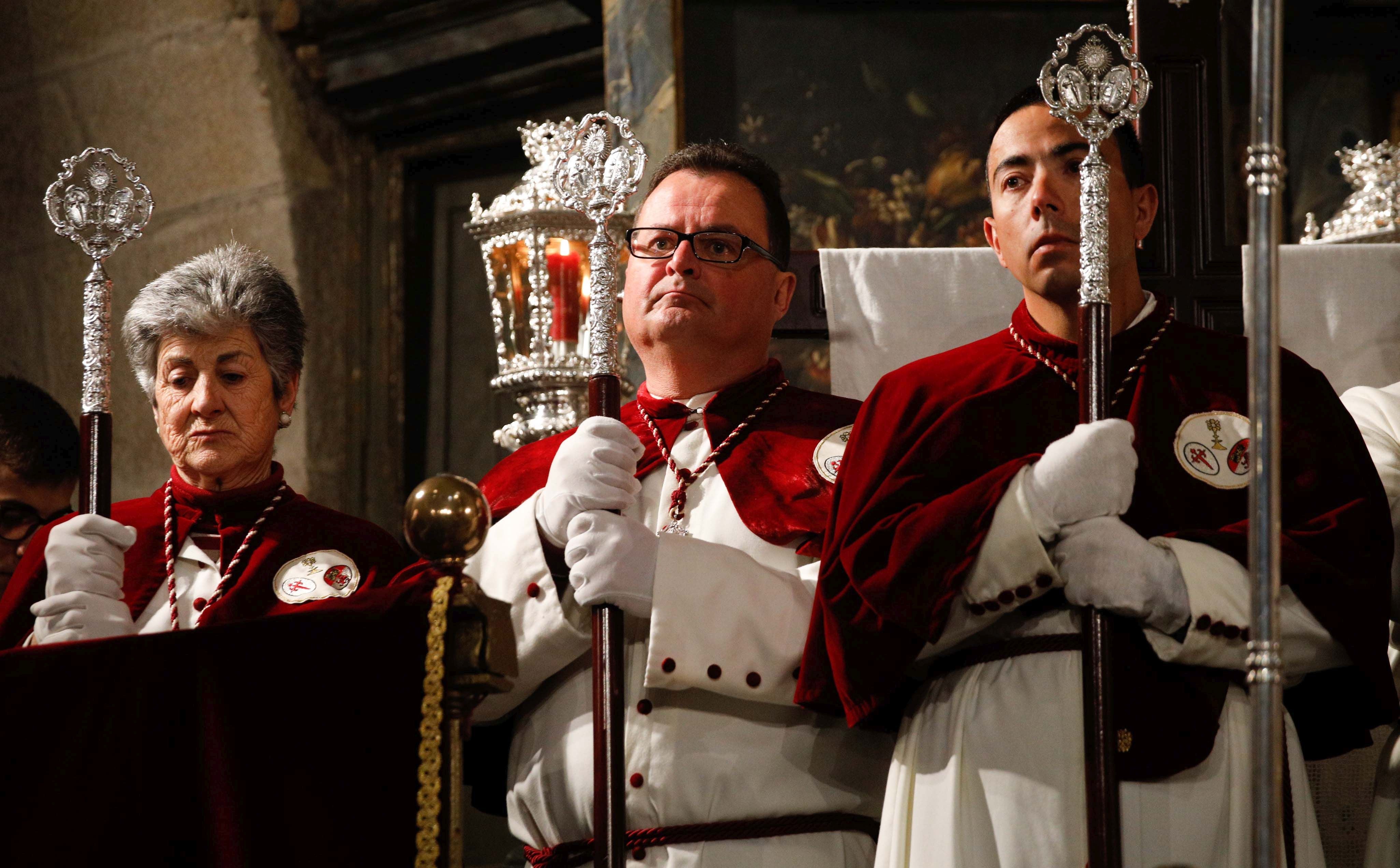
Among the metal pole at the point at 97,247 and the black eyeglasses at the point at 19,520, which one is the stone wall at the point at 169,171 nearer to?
the black eyeglasses at the point at 19,520

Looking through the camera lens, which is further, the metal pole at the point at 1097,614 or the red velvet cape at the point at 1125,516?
the red velvet cape at the point at 1125,516

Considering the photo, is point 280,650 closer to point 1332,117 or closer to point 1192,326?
point 1192,326

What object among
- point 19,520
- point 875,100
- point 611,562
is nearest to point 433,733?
point 611,562

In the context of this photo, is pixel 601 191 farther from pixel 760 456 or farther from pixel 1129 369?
pixel 1129 369

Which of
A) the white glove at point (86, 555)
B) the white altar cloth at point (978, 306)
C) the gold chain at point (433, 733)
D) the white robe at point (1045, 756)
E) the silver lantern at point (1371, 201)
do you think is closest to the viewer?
the gold chain at point (433, 733)

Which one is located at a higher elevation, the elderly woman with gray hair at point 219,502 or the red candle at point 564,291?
the red candle at point 564,291

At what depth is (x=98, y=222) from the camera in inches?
123

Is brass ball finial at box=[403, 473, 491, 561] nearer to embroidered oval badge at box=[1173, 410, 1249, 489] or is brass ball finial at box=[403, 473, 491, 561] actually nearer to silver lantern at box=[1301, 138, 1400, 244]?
embroidered oval badge at box=[1173, 410, 1249, 489]

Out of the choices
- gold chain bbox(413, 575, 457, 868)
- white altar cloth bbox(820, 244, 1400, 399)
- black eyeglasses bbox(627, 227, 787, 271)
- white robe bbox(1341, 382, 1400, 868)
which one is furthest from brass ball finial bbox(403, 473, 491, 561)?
white altar cloth bbox(820, 244, 1400, 399)

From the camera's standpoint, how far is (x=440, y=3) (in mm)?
5895

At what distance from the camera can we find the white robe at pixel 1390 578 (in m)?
2.80

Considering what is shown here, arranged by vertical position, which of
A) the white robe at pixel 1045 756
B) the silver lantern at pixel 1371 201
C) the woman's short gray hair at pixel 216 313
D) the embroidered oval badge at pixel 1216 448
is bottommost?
the white robe at pixel 1045 756

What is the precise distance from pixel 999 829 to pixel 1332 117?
3627 mm

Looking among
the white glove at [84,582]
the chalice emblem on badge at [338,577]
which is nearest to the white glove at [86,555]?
the white glove at [84,582]
